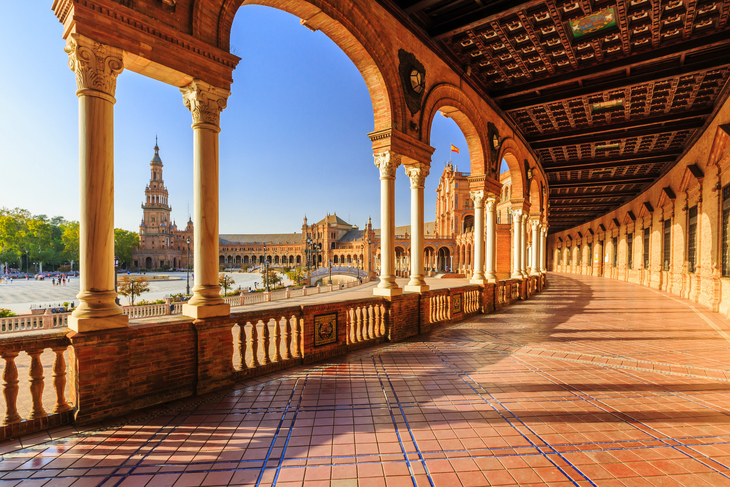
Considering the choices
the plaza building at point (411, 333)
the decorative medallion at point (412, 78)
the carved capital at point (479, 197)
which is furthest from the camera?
the carved capital at point (479, 197)

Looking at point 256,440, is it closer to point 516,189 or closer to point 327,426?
point 327,426

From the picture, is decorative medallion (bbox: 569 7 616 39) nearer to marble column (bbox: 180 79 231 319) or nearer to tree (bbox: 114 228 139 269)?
marble column (bbox: 180 79 231 319)

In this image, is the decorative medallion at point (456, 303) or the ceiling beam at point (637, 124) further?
the ceiling beam at point (637, 124)

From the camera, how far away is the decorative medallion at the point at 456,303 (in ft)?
31.6

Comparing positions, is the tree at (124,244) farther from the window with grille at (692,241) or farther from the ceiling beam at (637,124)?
the window with grille at (692,241)

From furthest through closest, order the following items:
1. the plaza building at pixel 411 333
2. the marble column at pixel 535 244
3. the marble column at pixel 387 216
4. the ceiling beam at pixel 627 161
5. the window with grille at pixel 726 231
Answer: the marble column at pixel 535 244 < the ceiling beam at pixel 627 161 < the window with grille at pixel 726 231 < the marble column at pixel 387 216 < the plaza building at pixel 411 333

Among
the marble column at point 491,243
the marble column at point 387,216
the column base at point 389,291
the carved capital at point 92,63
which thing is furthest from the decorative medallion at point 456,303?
the carved capital at point 92,63

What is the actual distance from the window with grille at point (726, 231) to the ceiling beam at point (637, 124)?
2.88 metres

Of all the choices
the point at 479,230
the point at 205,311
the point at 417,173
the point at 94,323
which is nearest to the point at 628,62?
the point at 479,230

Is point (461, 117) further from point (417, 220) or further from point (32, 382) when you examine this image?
point (32, 382)

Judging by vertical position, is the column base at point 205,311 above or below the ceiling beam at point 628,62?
below

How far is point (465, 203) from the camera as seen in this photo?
2511 inches

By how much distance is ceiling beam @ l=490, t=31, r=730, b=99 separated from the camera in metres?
8.23

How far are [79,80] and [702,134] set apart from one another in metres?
18.9
